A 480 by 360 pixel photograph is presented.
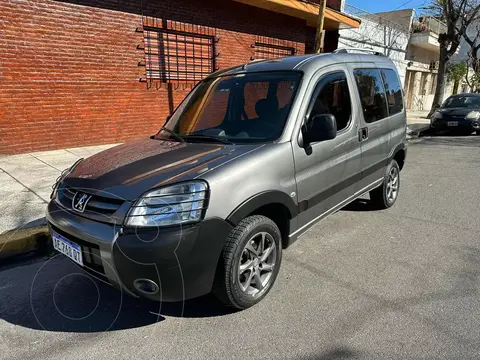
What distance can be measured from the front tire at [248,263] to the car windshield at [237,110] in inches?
29.1

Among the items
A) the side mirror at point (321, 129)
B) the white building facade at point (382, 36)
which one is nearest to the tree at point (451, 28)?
the white building facade at point (382, 36)

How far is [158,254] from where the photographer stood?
84.7 inches

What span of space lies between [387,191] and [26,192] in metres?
4.98

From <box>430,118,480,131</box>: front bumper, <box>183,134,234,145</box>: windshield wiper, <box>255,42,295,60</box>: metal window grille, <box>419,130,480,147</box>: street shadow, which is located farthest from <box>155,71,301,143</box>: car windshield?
<box>430,118,480,131</box>: front bumper

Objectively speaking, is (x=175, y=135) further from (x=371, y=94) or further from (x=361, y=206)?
(x=361, y=206)

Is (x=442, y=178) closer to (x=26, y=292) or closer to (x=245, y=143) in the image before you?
(x=245, y=143)

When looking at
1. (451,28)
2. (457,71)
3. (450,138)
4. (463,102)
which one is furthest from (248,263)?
(457,71)

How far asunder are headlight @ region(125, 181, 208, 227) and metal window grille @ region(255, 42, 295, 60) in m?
9.64

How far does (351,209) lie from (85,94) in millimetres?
5955

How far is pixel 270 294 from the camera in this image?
2.89 meters

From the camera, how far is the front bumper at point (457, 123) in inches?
457

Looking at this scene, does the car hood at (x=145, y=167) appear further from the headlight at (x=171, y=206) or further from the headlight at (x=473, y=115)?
the headlight at (x=473, y=115)

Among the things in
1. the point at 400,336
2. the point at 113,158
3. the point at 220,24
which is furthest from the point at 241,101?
the point at 220,24

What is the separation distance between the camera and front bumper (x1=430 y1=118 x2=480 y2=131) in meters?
11.6
